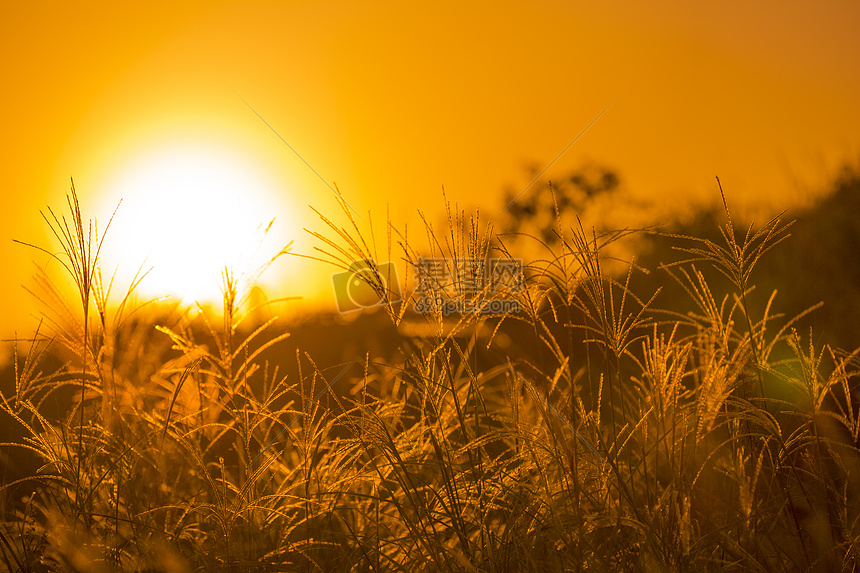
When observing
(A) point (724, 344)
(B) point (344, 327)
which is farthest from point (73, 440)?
(B) point (344, 327)

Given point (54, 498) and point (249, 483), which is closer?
point (249, 483)

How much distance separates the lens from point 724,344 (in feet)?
5.57

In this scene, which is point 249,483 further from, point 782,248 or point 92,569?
point 782,248

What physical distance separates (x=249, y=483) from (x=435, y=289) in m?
0.72

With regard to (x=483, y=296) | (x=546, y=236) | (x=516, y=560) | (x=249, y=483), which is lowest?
(x=516, y=560)

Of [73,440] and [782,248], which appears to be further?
[782,248]

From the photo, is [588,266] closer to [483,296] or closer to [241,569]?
[483,296]

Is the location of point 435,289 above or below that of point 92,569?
above

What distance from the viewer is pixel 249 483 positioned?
171 cm

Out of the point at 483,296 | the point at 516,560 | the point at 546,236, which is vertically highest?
the point at 546,236

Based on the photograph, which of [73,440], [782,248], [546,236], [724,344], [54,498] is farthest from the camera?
[546,236]

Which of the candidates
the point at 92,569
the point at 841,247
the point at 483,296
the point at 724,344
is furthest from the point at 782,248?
the point at 92,569

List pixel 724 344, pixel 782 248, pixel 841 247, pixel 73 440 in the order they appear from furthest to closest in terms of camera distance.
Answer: pixel 782 248
pixel 841 247
pixel 73 440
pixel 724 344

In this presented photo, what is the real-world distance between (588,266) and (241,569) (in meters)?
1.23
